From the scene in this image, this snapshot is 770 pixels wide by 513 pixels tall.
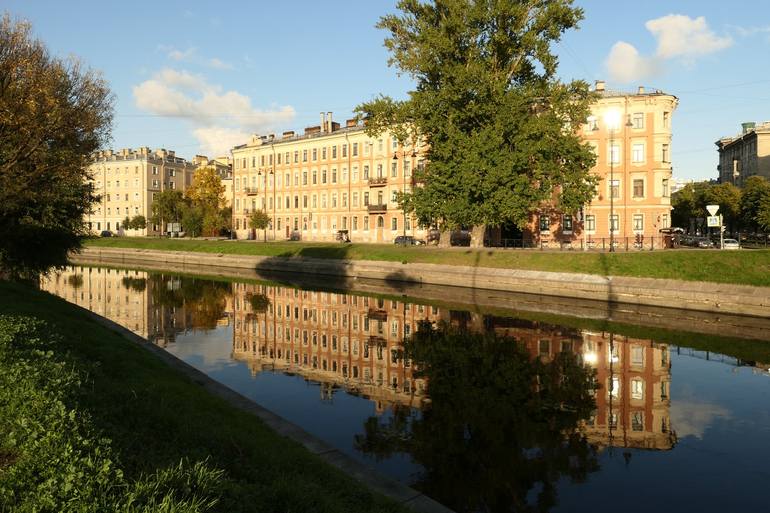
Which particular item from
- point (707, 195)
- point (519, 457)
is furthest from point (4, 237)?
Result: point (707, 195)

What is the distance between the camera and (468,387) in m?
16.8

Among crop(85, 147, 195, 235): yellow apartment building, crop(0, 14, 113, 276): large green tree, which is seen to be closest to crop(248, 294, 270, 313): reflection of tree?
crop(0, 14, 113, 276): large green tree

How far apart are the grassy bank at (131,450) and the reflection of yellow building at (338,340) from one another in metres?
7.00

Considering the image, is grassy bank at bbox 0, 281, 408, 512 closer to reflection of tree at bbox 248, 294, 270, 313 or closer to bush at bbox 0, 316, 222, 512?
bush at bbox 0, 316, 222, 512

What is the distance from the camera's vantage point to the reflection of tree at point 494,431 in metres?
10.4

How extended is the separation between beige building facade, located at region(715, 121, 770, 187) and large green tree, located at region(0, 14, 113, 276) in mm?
117794

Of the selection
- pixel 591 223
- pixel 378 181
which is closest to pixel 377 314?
pixel 591 223

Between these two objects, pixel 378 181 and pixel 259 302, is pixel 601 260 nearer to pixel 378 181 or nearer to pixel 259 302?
pixel 259 302

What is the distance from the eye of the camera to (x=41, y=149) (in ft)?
85.5

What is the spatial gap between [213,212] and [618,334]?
82.0m

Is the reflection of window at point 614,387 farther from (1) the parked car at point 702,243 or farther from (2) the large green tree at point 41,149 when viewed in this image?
(1) the parked car at point 702,243

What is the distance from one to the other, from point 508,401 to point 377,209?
65.0 m

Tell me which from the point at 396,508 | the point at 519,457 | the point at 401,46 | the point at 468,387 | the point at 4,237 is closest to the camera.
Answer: the point at 396,508

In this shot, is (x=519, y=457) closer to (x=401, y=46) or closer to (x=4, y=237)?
(x=4, y=237)
